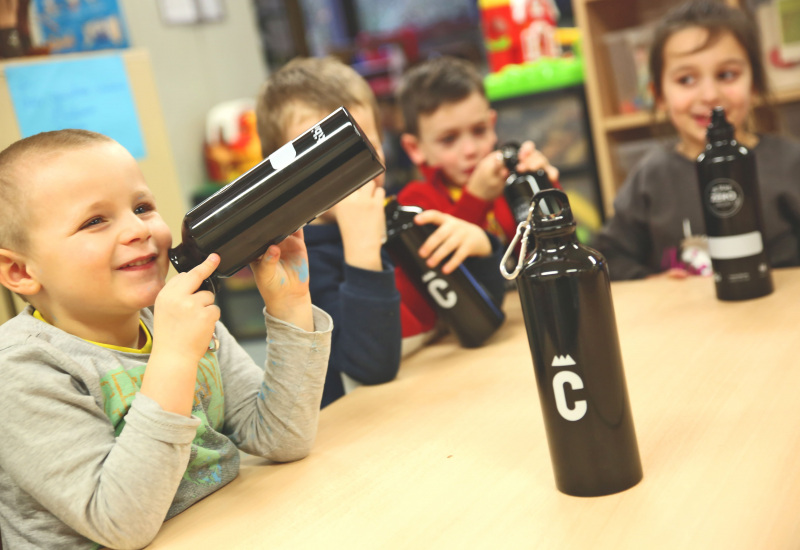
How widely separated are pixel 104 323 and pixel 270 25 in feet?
11.1

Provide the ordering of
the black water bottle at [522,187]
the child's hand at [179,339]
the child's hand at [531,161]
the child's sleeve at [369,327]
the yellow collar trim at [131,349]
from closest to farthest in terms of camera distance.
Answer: the child's hand at [179,339] → the yellow collar trim at [131,349] → the child's sleeve at [369,327] → the black water bottle at [522,187] → the child's hand at [531,161]

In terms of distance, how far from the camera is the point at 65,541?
716 mm

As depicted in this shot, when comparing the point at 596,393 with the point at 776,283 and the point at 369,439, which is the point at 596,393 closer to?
the point at 369,439

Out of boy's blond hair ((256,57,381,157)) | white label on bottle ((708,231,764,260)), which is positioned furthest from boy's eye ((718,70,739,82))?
boy's blond hair ((256,57,381,157))

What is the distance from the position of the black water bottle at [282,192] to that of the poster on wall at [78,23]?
1.51 metres

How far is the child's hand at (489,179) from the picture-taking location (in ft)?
4.75

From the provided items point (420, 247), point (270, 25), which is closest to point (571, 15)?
point (270, 25)

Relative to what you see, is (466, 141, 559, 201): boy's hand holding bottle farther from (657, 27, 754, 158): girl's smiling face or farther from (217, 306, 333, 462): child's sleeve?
(217, 306, 333, 462): child's sleeve

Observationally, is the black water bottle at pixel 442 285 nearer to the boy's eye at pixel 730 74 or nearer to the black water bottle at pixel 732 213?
the black water bottle at pixel 732 213

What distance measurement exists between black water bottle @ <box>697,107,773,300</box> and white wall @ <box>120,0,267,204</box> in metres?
2.71

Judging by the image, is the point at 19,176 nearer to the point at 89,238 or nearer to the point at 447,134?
the point at 89,238

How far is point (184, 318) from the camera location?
71cm

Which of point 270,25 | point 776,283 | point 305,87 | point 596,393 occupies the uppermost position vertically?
point 270,25

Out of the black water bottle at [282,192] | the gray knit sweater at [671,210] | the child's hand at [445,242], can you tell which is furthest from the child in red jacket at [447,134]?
the black water bottle at [282,192]
